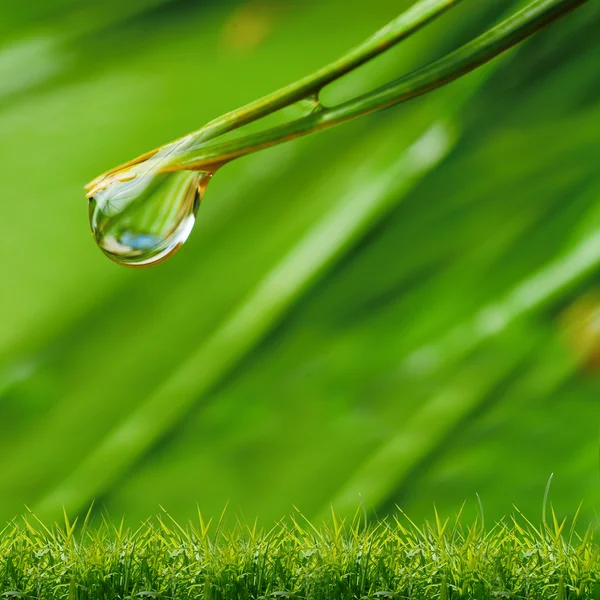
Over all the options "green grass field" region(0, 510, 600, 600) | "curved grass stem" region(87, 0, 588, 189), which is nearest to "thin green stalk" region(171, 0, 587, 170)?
"curved grass stem" region(87, 0, 588, 189)

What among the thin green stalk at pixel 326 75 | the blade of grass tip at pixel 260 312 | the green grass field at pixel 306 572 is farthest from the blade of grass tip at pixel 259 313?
the thin green stalk at pixel 326 75

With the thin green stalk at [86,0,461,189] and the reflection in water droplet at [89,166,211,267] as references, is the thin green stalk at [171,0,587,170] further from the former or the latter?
the reflection in water droplet at [89,166,211,267]

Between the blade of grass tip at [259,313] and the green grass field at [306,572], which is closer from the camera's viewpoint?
the green grass field at [306,572]

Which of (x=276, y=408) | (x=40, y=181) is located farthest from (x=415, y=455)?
(x=40, y=181)

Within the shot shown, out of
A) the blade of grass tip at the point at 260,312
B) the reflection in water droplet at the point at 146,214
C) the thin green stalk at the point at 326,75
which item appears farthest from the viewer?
the blade of grass tip at the point at 260,312

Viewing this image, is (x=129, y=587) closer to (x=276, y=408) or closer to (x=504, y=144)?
(x=276, y=408)

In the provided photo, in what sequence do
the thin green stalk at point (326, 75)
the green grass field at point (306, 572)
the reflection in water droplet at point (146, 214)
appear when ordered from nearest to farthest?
the thin green stalk at point (326, 75) < the reflection in water droplet at point (146, 214) < the green grass field at point (306, 572)

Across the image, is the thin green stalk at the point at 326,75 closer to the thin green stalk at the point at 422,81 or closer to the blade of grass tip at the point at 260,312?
the thin green stalk at the point at 422,81
